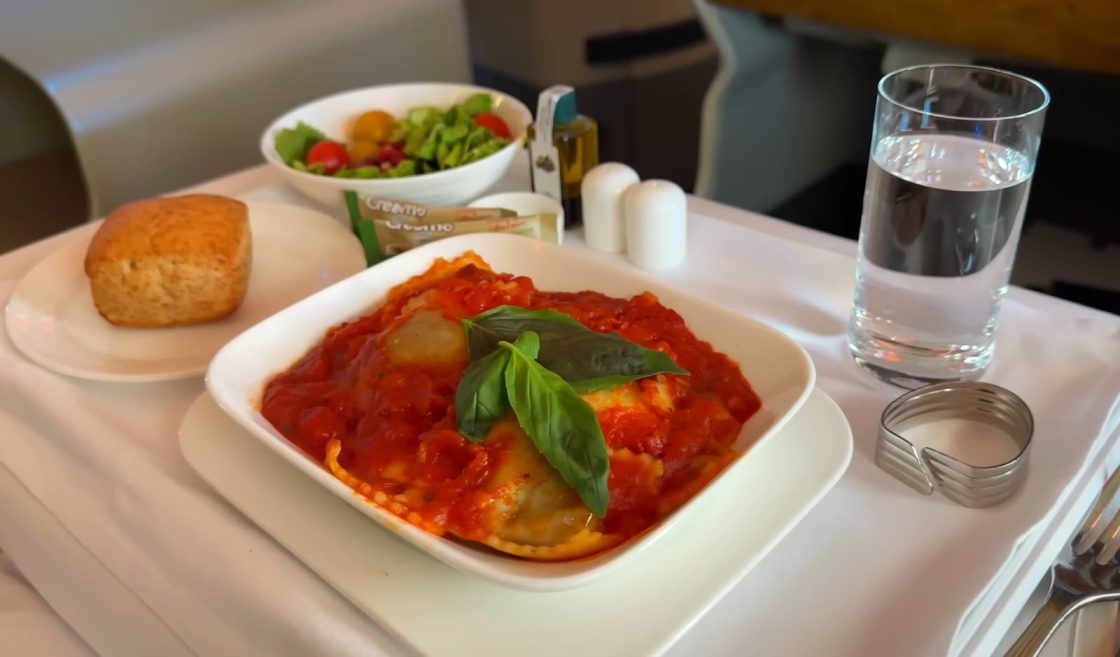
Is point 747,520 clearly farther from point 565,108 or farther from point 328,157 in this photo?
point 328,157

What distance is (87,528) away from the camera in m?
0.81

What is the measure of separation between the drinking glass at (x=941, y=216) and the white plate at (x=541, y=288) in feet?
0.50

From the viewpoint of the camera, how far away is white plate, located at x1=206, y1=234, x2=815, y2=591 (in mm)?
599

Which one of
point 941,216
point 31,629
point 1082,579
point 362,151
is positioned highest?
point 941,216

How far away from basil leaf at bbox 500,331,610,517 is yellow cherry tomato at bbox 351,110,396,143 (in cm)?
81

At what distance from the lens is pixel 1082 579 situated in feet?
2.34

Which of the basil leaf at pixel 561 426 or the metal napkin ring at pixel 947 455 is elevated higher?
the basil leaf at pixel 561 426

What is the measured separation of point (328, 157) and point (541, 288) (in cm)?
48

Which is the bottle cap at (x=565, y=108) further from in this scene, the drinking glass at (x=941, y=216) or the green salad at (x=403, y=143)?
the drinking glass at (x=941, y=216)

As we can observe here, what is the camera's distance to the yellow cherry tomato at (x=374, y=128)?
1.37 m

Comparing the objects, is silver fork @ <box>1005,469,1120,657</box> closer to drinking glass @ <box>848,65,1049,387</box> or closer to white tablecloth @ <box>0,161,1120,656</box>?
white tablecloth @ <box>0,161,1120,656</box>

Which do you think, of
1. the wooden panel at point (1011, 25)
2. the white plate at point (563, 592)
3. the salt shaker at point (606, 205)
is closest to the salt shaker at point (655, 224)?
the salt shaker at point (606, 205)

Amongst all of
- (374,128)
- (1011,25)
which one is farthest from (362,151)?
(1011,25)

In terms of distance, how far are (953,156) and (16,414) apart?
960mm
